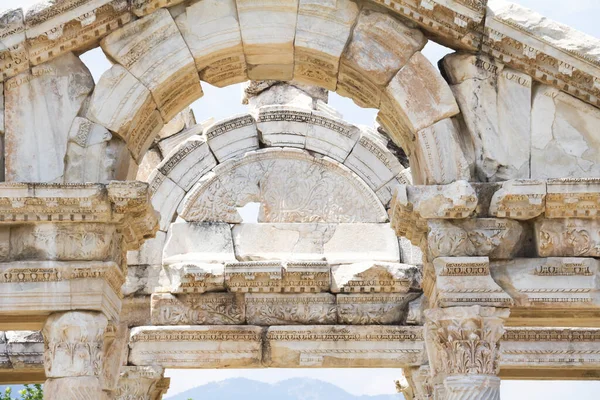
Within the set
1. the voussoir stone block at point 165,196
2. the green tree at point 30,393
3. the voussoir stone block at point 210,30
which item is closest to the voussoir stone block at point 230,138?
the voussoir stone block at point 165,196

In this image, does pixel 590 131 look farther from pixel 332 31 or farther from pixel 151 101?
pixel 151 101

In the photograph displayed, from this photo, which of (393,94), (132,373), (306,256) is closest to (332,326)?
(306,256)

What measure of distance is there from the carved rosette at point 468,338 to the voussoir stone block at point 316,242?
22.4ft

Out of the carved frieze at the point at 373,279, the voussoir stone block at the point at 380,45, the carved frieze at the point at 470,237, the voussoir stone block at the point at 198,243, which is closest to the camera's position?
the carved frieze at the point at 470,237

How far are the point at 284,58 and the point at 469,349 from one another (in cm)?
324

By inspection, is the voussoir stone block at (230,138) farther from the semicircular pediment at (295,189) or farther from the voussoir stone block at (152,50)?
the voussoir stone block at (152,50)

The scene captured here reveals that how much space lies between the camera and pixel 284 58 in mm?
12266

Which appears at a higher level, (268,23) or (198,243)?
(268,23)

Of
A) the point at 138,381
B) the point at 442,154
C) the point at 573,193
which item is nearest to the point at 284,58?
the point at 442,154

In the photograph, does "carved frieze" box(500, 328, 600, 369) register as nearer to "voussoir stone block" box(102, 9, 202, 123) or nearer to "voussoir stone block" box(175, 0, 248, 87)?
"voussoir stone block" box(175, 0, 248, 87)

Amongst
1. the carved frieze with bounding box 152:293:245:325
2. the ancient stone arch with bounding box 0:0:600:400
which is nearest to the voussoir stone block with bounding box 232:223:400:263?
the carved frieze with bounding box 152:293:245:325

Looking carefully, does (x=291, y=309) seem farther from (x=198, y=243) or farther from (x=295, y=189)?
(x=295, y=189)

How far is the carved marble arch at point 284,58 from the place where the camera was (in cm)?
1168

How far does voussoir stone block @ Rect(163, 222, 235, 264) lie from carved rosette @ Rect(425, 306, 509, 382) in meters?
6.97
